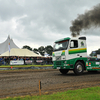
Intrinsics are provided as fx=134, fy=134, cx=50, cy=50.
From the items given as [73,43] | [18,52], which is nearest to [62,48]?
[73,43]

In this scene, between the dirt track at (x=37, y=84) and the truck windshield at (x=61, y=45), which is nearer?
the dirt track at (x=37, y=84)

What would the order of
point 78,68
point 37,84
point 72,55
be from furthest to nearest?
point 78,68
point 72,55
point 37,84

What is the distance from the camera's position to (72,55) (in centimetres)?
1059

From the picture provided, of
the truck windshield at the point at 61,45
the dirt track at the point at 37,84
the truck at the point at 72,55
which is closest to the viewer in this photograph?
the dirt track at the point at 37,84

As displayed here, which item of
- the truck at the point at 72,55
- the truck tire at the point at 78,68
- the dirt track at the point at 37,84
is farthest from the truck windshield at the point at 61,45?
the dirt track at the point at 37,84

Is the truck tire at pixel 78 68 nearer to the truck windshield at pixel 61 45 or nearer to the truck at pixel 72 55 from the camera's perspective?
the truck at pixel 72 55

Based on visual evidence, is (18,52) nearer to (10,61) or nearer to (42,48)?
(10,61)

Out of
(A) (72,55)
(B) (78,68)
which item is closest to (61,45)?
(A) (72,55)

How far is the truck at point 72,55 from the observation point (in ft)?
34.3

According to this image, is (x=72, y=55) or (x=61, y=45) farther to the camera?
(x=61, y=45)

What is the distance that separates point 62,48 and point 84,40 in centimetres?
213

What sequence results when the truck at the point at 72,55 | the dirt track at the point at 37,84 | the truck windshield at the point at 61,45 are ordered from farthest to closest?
1. the truck windshield at the point at 61,45
2. the truck at the point at 72,55
3. the dirt track at the point at 37,84

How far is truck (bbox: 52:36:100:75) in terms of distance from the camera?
1047cm

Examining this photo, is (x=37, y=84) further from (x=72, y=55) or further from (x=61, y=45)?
(x=61, y=45)
